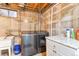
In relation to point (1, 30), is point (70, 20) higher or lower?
higher

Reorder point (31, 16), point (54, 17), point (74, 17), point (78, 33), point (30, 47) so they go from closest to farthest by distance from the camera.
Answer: point (78, 33) < point (74, 17) < point (31, 16) < point (54, 17) < point (30, 47)

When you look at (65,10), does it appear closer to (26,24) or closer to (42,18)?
(42,18)

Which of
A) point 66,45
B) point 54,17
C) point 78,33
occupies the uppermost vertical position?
point 54,17

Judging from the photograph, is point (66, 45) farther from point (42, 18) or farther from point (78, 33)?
point (42, 18)

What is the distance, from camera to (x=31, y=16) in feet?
4.27

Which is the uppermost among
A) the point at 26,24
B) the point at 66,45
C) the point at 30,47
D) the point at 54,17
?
the point at 54,17

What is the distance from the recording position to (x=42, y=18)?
127 cm

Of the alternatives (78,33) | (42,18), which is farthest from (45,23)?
(78,33)

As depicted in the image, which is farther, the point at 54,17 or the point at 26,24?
the point at 54,17

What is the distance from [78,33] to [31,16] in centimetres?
72

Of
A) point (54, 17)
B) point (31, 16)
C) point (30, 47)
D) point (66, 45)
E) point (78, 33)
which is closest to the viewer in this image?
point (66, 45)

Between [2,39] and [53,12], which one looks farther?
[53,12]

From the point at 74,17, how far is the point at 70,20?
3.1 inches

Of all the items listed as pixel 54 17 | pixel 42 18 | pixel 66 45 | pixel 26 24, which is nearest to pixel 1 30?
pixel 26 24
